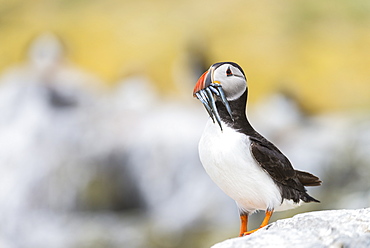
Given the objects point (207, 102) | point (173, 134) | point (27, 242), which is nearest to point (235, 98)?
point (207, 102)

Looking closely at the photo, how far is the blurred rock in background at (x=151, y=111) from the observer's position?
5.18 meters

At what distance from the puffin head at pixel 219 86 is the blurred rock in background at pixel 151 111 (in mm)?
3551

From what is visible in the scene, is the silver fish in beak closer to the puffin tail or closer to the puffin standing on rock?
the puffin standing on rock

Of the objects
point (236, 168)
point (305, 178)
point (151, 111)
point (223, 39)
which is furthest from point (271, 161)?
point (223, 39)

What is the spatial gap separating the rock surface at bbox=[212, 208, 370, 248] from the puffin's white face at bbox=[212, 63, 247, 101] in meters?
0.36

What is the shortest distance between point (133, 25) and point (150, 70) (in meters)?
0.65

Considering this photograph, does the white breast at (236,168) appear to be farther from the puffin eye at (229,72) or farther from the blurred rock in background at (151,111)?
the blurred rock in background at (151,111)

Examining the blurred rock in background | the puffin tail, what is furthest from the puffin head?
the blurred rock in background

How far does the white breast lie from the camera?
4.54 feet

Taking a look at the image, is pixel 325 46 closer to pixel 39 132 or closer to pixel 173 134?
pixel 173 134

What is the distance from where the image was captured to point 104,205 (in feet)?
17.8

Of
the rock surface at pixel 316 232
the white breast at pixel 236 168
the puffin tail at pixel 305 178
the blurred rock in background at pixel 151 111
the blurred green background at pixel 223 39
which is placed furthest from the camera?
the blurred green background at pixel 223 39

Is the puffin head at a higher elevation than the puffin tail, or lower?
higher

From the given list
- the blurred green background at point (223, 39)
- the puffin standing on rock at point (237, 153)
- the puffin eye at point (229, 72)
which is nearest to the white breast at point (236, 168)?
the puffin standing on rock at point (237, 153)
